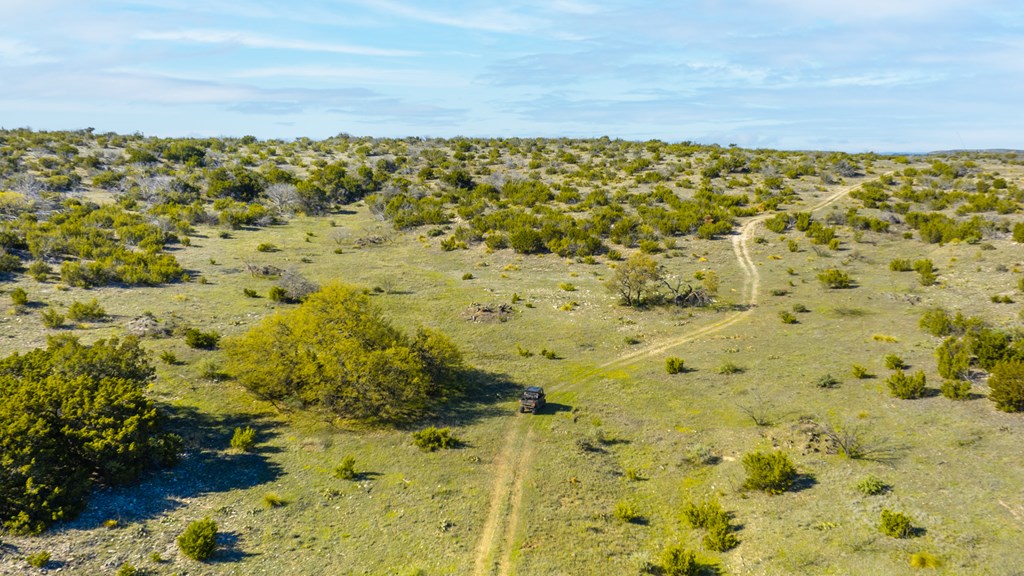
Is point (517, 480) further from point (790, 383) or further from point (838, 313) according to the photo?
point (838, 313)

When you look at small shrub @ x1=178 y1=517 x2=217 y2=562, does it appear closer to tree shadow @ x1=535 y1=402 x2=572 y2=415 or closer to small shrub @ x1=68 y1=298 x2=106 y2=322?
tree shadow @ x1=535 y1=402 x2=572 y2=415

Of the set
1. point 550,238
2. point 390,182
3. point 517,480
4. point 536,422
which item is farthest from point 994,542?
point 390,182

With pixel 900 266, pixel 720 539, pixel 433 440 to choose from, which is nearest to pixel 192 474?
pixel 433 440

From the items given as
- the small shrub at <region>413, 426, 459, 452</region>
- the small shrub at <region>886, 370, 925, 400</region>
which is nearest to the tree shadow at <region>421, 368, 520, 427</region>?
the small shrub at <region>413, 426, 459, 452</region>

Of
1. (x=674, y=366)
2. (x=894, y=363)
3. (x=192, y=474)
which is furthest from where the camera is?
(x=674, y=366)

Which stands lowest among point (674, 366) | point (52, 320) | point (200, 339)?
point (674, 366)

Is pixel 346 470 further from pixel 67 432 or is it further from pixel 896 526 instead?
pixel 896 526

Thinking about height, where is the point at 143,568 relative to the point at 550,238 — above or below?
below
